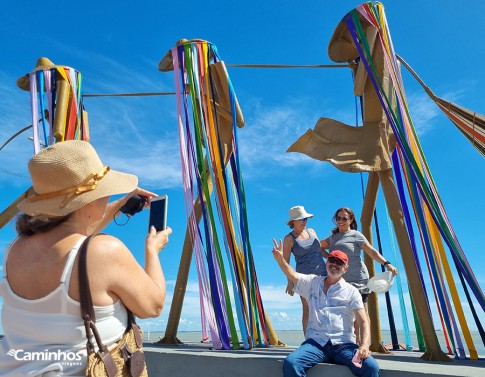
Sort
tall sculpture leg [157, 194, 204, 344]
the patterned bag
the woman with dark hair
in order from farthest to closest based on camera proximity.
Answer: tall sculpture leg [157, 194, 204, 344]
the woman with dark hair
the patterned bag

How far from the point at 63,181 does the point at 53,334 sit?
372 millimetres

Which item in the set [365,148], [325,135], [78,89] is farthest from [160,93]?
[365,148]

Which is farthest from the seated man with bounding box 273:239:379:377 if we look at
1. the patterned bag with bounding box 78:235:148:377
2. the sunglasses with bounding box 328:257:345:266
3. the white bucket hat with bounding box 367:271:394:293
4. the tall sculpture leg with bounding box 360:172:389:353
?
the patterned bag with bounding box 78:235:148:377

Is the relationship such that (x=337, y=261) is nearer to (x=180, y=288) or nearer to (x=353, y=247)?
(x=353, y=247)

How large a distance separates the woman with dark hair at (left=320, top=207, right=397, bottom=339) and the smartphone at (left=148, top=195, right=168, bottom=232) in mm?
2691

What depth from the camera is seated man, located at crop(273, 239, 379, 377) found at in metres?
2.80

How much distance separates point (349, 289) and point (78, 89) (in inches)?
177

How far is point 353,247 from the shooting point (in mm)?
3969

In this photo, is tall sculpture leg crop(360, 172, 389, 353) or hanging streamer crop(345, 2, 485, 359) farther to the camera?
tall sculpture leg crop(360, 172, 389, 353)

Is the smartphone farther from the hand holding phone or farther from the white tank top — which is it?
the hand holding phone

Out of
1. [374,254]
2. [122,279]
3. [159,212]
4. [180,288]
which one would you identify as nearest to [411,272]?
[374,254]

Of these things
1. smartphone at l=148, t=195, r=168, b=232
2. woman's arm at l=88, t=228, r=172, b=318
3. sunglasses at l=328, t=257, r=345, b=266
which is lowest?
woman's arm at l=88, t=228, r=172, b=318

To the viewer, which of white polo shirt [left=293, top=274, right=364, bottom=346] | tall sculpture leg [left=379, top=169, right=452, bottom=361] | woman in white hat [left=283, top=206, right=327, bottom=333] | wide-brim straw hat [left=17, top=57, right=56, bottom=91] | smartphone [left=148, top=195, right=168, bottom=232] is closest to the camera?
smartphone [left=148, top=195, right=168, bottom=232]

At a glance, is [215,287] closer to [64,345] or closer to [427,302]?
[427,302]
